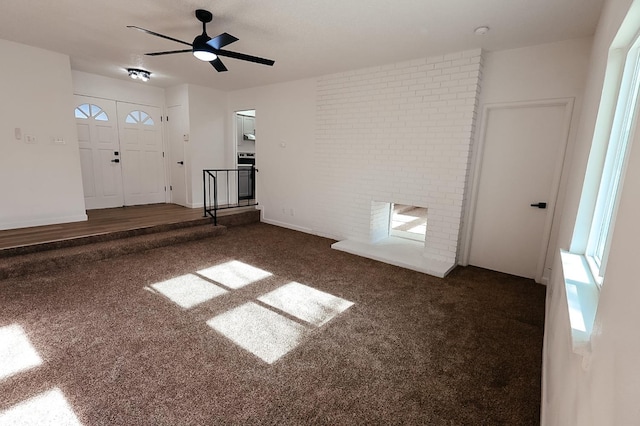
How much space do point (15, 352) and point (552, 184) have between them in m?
5.12

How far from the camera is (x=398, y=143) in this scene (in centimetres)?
432

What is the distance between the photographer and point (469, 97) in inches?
145

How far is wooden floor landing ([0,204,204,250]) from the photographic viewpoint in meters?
3.81

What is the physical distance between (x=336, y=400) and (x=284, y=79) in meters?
4.95

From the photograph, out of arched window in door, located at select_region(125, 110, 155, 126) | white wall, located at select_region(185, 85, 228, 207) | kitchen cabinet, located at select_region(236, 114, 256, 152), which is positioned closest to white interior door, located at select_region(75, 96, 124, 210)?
arched window in door, located at select_region(125, 110, 155, 126)

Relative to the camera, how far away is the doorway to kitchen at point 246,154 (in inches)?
283

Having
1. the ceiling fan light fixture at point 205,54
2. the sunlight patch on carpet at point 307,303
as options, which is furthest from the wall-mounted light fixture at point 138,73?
the sunlight patch on carpet at point 307,303

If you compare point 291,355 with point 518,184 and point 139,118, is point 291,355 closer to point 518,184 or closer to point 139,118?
point 518,184

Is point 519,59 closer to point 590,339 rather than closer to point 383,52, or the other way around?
point 383,52

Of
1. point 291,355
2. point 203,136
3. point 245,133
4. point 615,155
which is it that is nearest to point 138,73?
point 203,136

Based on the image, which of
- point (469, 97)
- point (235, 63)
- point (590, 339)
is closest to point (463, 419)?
point (590, 339)

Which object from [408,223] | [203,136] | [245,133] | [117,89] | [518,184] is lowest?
[408,223]

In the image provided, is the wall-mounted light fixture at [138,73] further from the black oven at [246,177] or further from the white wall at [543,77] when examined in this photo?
the white wall at [543,77]

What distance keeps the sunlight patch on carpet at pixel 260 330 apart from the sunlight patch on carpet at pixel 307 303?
143mm
